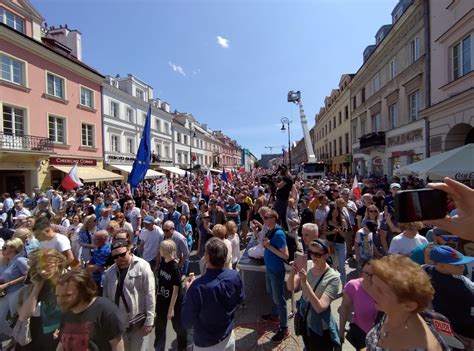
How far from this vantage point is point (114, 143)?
26750mm

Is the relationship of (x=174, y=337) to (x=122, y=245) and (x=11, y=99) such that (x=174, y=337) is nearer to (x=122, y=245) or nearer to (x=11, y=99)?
(x=122, y=245)

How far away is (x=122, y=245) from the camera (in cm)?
307

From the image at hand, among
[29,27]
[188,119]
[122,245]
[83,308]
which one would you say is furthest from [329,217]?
[188,119]

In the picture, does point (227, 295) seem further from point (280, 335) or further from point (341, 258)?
point (341, 258)

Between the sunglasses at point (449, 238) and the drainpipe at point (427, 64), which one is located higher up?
the drainpipe at point (427, 64)

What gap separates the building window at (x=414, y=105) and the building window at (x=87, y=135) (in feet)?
79.2

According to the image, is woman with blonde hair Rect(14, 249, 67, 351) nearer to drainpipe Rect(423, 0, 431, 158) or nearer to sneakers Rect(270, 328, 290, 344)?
sneakers Rect(270, 328, 290, 344)

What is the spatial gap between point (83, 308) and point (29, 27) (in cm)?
2250

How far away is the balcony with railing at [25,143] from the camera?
605 inches

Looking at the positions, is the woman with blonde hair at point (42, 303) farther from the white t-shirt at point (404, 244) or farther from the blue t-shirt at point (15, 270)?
the white t-shirt at point (404, 244)

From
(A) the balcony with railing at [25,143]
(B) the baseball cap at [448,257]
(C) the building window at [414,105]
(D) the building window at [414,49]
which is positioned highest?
(D) the building window at [414,49]

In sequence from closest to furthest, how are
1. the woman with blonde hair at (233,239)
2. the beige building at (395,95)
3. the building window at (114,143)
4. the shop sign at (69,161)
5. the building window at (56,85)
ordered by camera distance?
the woman with blonde hair at (233,239) < the beige building at (395,95) < the shop sign at (69,161) < the building window at (56,85) < the building window at (114,143)

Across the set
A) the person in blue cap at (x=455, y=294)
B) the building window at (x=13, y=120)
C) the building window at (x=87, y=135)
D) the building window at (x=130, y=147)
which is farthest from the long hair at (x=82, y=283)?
the building window at (x=130, y=147)

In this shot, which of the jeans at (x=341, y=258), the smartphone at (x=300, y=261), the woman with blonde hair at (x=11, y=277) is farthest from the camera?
the jeans at (x=341, y=258)
